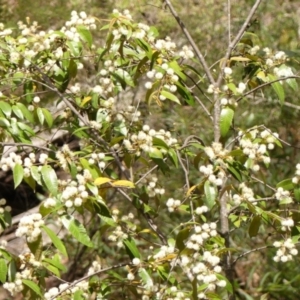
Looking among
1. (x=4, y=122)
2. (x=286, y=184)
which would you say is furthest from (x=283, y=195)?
(x=4, y=122)

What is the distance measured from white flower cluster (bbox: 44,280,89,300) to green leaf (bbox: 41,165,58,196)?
24 centimetres

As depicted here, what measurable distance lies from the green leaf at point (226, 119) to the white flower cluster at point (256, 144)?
2.1 inches

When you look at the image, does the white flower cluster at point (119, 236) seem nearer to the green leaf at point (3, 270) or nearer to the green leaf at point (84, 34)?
the green leaf at point (3, 270)

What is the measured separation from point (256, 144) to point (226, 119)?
9 cm

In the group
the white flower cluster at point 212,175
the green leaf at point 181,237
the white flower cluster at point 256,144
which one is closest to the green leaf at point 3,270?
the green leaf at point 181,237

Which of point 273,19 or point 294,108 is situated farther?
point 273,19

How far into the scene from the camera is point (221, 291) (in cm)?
258

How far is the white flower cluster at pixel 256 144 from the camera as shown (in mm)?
1337

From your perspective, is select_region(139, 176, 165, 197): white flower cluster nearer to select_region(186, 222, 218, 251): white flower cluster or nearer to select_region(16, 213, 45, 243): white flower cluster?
select_region(186, 222, 218, 251): white flower cluster

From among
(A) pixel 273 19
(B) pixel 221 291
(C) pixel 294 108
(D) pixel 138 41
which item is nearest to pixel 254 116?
(C) pixel 294 108

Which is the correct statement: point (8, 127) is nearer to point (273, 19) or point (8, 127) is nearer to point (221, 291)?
point (221, 291)

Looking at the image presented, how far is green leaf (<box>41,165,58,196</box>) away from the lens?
123 cm

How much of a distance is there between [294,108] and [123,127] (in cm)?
187

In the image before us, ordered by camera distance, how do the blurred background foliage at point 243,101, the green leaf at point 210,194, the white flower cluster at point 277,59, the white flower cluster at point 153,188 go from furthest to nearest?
1. the blurred background foliage at point 243,101
2. the white flower cluster at point 153,188
3. the white flower cluster at point 277,59
4. the green leaf at point 210,194
